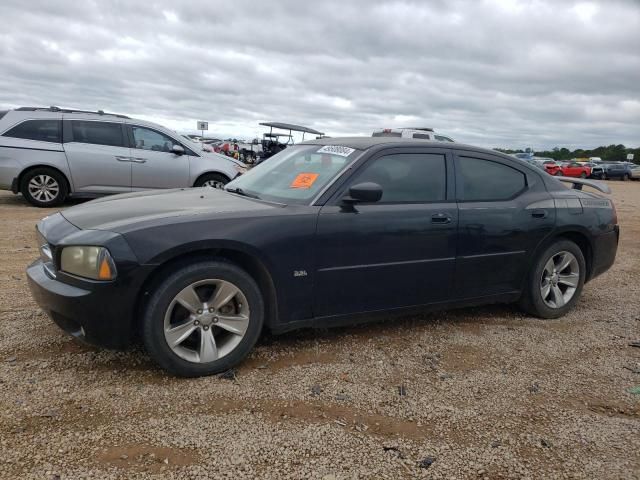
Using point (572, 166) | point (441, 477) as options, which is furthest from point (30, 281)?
point (572, 166)

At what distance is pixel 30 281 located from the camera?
3.20m

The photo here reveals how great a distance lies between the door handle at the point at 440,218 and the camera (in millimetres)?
3731

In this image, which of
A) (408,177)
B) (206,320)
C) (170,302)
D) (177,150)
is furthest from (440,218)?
(177,150)

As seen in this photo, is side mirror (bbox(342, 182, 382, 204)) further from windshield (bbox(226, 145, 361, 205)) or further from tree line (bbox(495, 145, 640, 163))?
tree line (bbox(495, 145, 640, 163))

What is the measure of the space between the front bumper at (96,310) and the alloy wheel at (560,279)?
332cm

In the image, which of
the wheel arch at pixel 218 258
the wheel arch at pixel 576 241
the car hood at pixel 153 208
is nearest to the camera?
the wheel arch at pixel 218 258

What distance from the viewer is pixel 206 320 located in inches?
120

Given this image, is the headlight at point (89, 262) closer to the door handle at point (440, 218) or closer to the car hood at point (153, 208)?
the car hood at point (153, 208)

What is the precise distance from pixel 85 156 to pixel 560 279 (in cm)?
789

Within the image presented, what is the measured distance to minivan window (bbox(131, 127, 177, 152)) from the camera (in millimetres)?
9430

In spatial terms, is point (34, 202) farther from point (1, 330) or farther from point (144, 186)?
point (1, 330)

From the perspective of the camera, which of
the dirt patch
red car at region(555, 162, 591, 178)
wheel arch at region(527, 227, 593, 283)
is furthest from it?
red car at region(555, 162, 591, 178)

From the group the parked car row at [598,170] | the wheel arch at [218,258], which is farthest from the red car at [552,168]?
the wheel arch at [218,258]

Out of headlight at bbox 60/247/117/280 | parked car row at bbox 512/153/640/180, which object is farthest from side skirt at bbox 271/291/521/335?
parked car row at bbox 512/153/640/180
